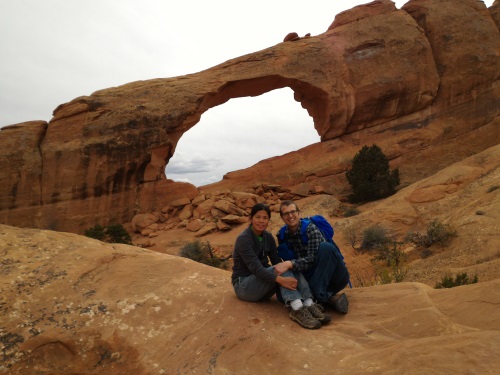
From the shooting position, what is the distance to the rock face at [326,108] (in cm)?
1775

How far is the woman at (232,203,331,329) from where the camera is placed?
11.4 ft

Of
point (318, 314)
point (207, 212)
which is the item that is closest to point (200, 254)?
point (207, 212)

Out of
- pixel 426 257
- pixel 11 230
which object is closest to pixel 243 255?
pixel 11 230

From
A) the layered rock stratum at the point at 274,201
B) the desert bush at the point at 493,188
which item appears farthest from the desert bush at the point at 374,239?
the desert bush at the point at 493,188

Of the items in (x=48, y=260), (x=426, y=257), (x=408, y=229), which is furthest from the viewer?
(x=408, y=229)

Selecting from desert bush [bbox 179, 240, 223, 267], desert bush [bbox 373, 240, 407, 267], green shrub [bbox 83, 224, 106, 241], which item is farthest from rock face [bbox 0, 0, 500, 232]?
desert bush [bbox 373, 240, 407, 267]

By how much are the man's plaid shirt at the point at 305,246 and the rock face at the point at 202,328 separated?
Answer: 0.56m

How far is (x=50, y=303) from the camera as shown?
352 cm

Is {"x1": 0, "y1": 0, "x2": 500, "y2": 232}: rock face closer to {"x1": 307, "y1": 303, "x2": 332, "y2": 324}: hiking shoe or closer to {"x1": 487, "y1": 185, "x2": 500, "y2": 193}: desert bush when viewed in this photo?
{"x1": 487, "y1": 185, "x2": 500, "y2": 193}: desert bush

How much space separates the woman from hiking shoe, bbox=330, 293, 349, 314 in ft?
0.55

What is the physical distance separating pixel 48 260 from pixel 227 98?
18.0 m

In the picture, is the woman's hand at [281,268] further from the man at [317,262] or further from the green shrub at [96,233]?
the green shrub at [96,233]

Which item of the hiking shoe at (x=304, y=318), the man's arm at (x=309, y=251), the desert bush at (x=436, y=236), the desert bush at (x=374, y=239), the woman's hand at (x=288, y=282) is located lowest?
the desert bush at (x=374, y=239)

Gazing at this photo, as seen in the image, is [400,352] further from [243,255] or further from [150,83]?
[150,83]
